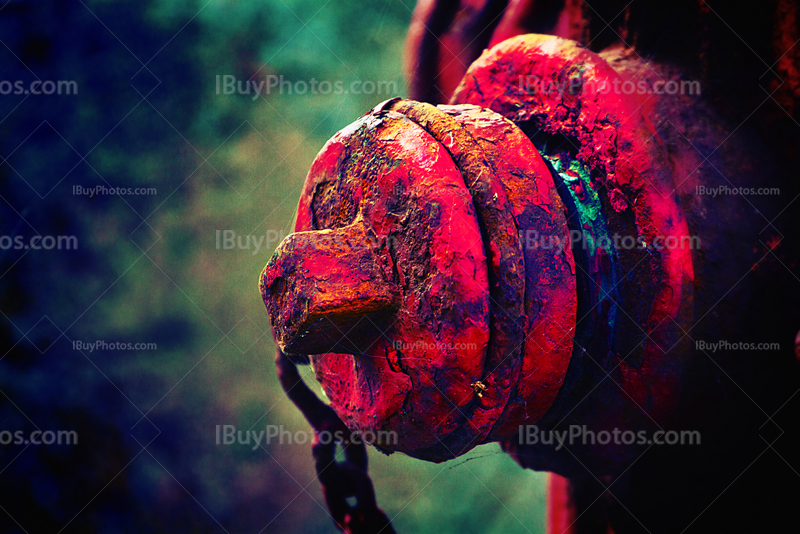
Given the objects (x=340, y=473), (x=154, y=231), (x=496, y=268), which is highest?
(x=496, y=268)

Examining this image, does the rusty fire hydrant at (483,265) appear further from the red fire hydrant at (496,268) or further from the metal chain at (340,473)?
the metal chain at (340,473)

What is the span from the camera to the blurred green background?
88cm

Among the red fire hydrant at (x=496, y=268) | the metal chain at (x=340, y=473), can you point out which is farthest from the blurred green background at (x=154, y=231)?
the red fire hydrant at (x=496, y=268)

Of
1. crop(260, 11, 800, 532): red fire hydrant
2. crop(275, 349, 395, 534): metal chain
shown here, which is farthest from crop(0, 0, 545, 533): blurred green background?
crop(260, 11, 800, 532): red fire hydrant

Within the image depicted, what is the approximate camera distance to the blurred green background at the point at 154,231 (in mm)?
876

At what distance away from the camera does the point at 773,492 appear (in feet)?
1.42

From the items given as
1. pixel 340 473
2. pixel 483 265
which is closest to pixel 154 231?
pixel 340 473

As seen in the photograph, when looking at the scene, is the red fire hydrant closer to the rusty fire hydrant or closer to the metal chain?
the rusty fire hydrant

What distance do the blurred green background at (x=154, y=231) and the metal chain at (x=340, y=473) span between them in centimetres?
17

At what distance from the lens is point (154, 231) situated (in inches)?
36.2

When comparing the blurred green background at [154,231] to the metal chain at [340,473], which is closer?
the metal chain at [340,473]

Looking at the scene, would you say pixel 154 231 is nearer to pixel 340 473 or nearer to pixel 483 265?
pixel 340 473

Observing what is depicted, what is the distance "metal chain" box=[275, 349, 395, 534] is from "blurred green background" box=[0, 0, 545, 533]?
17cm

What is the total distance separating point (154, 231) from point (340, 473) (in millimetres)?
606
